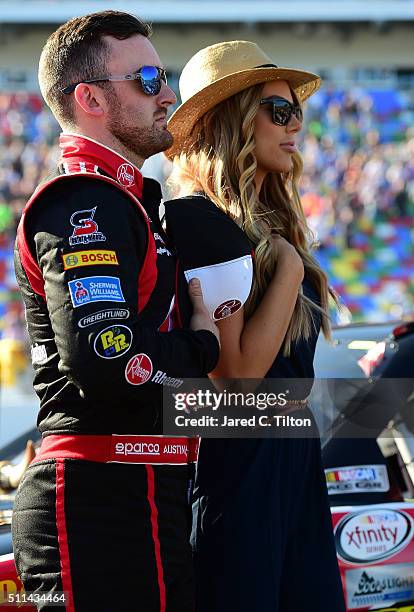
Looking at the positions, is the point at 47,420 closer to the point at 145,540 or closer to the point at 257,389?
the point at 145,540

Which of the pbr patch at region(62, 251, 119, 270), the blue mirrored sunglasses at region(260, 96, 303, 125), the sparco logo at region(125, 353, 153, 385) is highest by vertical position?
the blue mirrored sunglasses at region(260, 96, 303, 125)

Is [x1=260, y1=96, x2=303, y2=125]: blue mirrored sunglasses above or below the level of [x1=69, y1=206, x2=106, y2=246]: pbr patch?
above

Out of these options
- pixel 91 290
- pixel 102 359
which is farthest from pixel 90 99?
pixel 102 359

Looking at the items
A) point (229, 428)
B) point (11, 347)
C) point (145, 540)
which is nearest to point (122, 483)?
point (145, 540)

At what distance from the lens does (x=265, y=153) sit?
8.29 ft

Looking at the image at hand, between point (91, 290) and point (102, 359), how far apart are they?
0.13 meters

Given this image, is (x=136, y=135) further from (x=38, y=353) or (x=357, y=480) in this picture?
(x=357, y=480)

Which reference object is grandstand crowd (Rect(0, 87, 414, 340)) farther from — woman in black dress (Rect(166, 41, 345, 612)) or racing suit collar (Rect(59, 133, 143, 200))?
racing suit collar (Rect(59, 133, 143, 200))

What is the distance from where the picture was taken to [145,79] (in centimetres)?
208

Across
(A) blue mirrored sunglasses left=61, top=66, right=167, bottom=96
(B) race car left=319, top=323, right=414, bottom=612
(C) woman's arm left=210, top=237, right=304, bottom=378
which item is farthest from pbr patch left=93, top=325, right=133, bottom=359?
(B) race car left=319, top=323, right=414, bottom=612

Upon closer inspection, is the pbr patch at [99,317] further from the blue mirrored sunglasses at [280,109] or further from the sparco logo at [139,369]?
the blue mirrored sunglasses at [280,109]

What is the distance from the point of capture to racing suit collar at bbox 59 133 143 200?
79.0 inches

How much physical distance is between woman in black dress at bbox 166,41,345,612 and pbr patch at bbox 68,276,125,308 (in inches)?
14.7

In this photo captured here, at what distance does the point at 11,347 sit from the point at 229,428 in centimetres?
998
